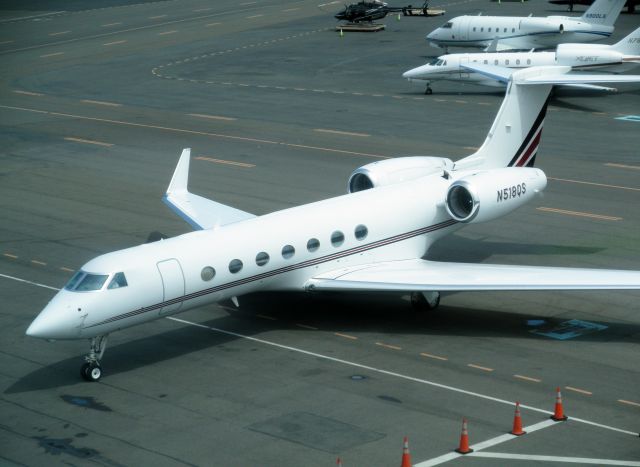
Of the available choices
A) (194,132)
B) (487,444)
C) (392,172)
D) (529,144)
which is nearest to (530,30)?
(194,132)

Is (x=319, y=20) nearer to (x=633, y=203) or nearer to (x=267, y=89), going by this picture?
(x=267, y=89)

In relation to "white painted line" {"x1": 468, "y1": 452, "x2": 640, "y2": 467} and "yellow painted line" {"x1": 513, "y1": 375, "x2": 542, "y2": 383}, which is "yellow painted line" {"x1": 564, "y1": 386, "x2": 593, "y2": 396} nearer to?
"yellow painted line" {"x1": 513, "y1": 375, "x2": 542, "y2": 383}

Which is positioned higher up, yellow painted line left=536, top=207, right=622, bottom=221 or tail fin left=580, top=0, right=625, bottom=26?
tail fin left=580, top=0, right=625, bottom=26

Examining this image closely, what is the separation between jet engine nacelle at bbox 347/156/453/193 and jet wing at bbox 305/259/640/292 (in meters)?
3.20

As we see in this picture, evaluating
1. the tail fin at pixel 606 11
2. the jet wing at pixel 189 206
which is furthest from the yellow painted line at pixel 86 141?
the tail fin at pixel 606 11

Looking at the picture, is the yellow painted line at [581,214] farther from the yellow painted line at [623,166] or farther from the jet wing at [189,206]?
the jet wing at [189,206]

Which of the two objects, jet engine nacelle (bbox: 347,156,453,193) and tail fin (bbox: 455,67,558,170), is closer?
jet engine nacelle (bbox: 347,156,453,193)

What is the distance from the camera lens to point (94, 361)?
21.5 meters

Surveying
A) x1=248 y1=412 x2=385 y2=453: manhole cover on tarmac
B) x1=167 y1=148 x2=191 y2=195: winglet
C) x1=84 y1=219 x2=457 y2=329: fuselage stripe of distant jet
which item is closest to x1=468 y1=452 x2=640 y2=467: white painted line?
x1=248 y1=412 x2=385 y2=453: manhole cover on tarmac

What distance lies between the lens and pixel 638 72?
61844mm

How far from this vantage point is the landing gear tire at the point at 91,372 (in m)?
21.3

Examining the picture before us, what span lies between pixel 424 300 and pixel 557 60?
3216 centimetres

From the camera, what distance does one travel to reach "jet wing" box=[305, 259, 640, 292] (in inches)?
921

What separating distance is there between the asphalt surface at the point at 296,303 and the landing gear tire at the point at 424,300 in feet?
1.04
